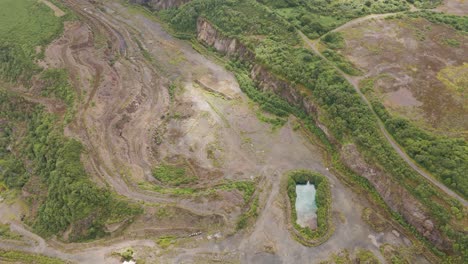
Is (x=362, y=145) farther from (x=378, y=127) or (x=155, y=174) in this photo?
(x=155, y=174)

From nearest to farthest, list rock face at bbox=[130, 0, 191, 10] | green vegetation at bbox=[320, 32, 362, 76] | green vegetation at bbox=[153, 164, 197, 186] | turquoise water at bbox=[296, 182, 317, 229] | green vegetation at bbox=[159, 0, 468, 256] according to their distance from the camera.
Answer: green vegetation at bbox=[159, 0, 468, 256] < turquoise water at bbox=[296, 182, 317, 229] < green vegetation at bbox=[153, 164, 197, 186] < green vegetation at bbox=[320, 32, 362, 76] < rock face at bbox=[130, 0, 191, 10]

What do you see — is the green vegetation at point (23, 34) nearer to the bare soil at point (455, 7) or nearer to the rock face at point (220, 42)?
the rock face at point (220, 42)

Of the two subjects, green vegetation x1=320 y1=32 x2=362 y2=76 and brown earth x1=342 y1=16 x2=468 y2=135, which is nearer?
brown earth x1=342 y1=16 x2=468 y2=135

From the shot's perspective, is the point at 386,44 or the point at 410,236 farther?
the point at 386,44

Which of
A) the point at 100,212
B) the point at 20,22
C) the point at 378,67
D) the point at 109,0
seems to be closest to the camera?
the point at 100,212

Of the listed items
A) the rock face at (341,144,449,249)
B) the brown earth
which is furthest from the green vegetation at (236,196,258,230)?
the brown earth

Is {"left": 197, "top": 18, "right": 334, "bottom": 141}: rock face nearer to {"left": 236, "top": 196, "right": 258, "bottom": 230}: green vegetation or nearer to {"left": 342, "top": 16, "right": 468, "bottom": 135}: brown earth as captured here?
{"left": 342, "top": 16, "right": 468, "bottom": 135}: brown earth

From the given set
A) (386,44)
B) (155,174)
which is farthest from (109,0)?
(386,44)

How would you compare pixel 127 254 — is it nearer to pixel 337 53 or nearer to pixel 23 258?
pixel 23 258
